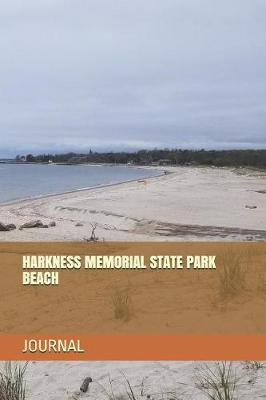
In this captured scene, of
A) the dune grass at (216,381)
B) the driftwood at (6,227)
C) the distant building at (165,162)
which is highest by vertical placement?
the distant building at (165,162)

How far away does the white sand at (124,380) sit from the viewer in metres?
4.00

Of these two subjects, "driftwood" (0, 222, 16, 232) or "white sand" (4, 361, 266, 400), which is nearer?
"white sand" (4, 361, 266, 400)

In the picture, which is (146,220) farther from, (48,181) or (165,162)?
(165,162)

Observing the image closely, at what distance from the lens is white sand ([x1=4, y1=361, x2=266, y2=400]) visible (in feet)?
13.1

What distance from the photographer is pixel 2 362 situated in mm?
4734

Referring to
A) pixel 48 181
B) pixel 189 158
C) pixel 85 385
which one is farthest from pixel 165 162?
pixel 85 385

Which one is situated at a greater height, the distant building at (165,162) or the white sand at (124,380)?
the distant building at (165,162)

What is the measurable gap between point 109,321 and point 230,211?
15.1 meters

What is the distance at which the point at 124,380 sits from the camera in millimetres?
4355

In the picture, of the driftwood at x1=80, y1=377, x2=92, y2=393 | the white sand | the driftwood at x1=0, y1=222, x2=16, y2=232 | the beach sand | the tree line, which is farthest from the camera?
the tree line

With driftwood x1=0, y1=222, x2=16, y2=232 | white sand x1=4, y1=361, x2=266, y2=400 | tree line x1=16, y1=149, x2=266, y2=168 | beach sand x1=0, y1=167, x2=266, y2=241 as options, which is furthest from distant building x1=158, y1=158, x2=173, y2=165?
white sand x1=4, y1=361, x2=266, y2=400

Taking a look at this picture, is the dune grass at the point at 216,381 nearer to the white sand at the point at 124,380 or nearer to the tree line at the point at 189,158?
the white sand at the point at 124,380

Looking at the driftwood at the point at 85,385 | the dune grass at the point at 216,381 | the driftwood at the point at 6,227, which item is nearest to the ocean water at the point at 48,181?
the driftwood at the point at 6,227

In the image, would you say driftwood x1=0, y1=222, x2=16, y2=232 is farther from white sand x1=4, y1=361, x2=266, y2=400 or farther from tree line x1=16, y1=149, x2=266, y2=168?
tree line x1=16, y1=149, x2=266, y2=168
